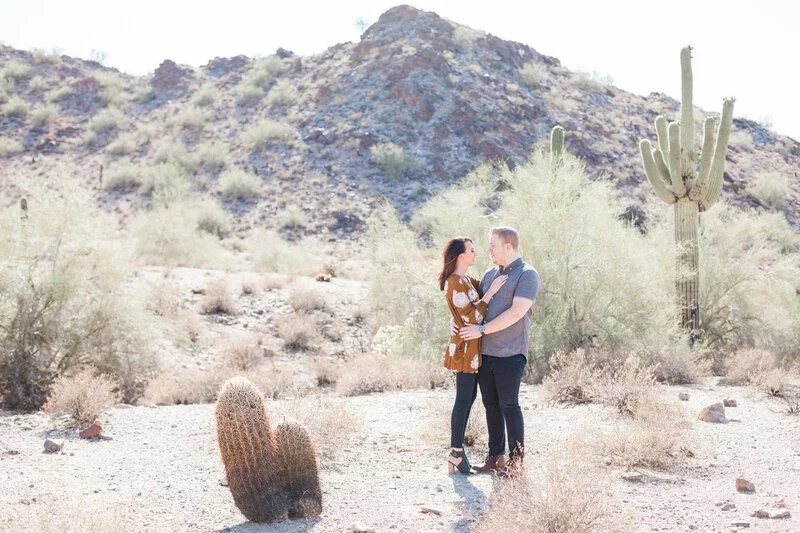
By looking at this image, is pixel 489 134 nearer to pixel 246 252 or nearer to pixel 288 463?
pixel 246 252

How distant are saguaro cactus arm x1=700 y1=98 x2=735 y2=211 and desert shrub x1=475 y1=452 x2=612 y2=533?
10.6m

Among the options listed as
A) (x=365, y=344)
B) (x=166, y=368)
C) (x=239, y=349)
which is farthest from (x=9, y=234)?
(x=365, y=344)

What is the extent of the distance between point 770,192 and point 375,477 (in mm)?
31677

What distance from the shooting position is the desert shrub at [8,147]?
37906 mm

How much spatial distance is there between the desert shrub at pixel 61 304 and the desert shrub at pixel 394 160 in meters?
22.0

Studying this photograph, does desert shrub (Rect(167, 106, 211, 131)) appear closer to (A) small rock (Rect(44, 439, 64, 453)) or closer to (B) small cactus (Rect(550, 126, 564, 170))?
(B) small cactus (Rect(550, 126, 564, 170))

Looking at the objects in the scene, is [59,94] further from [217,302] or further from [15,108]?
[217,302]

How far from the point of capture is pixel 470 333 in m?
5.55

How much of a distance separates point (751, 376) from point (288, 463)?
776 cm

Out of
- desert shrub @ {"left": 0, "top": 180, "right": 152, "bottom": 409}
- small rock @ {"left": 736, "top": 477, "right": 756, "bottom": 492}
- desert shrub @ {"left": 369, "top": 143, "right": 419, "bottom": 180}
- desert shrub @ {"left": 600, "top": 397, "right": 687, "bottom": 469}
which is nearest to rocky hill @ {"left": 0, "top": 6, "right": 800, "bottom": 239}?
desert shrub @ {"left": 369, "top": 143, "right": 419, "bottom": 180}

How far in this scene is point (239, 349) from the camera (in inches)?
586

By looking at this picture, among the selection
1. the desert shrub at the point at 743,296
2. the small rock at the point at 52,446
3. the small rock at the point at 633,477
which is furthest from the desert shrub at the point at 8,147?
the small rock at the point at 633,477

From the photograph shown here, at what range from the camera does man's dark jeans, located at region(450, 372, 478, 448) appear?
5.74 meters

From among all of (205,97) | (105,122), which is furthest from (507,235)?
(205,97)
